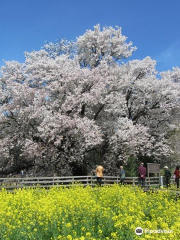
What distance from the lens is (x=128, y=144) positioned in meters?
28.6

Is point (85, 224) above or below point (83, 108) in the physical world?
below

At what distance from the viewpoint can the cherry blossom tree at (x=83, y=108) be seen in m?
27.5

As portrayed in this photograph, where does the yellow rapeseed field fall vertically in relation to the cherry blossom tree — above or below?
below

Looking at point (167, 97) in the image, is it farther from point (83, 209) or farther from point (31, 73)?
point (83, 209)

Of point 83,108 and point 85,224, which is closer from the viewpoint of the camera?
point 85,224

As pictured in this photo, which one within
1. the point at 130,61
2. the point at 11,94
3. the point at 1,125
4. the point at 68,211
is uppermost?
the point at 130,61

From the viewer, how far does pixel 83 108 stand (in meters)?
30.0

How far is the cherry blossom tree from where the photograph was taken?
2753cm

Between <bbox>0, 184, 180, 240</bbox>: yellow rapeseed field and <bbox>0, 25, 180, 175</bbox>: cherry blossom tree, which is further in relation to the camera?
<bbox>0, 25, 180, 175</bbox>: cherry blossom tree

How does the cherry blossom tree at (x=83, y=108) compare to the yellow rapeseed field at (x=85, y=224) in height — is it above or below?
above

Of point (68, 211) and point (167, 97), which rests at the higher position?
point (167, 97)

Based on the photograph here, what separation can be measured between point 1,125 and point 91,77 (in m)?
9.82

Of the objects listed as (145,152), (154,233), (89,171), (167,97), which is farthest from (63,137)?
(154,233)

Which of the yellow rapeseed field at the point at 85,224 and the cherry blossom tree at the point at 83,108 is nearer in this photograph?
the yellow rapeseed field at the point at 85,224
